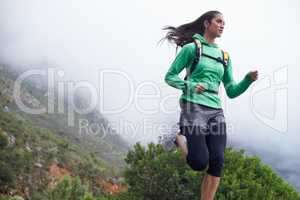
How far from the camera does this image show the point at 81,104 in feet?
339

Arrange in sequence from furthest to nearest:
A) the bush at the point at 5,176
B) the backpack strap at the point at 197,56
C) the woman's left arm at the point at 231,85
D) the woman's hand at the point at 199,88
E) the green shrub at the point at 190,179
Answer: the bush at the point at 5,176, the green shrub at the point at 190,179, the woman's left arm at the point at 231,85, the backpack strap at the point at 197,56, the woman's hand at the point at 199,88

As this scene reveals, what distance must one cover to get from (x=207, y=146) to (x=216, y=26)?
136cm

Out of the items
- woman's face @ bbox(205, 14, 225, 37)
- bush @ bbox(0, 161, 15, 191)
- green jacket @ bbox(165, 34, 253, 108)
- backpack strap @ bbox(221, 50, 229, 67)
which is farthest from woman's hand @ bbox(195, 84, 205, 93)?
bush @ bbox(0, 161, 15, 191)

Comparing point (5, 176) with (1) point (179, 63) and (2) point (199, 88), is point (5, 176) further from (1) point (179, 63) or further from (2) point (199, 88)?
(2) point (199, 88)

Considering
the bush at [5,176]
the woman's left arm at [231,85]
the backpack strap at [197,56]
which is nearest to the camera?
the backpack strap at [197,56]

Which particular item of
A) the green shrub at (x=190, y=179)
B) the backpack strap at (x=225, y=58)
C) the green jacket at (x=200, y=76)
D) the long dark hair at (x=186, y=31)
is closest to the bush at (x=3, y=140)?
the green shrub at (x=190, y=179)

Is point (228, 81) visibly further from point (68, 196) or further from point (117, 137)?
point (117, 137)

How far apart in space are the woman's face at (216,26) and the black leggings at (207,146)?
101 centimetres

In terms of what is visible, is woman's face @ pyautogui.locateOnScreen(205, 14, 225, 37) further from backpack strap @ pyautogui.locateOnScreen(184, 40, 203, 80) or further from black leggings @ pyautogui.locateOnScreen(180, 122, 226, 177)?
black leggings @ pyautogui.locateOnScreen(180, 122, 226, 177)

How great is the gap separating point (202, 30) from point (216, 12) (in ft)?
0.98

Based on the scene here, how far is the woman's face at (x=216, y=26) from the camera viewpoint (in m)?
5.00

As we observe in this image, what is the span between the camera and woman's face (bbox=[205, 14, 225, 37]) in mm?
5000

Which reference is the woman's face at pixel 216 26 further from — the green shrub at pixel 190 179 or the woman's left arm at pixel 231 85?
the green shrub at pixel 190 179

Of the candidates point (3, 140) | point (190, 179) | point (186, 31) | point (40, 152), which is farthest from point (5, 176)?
point (186, 31)
